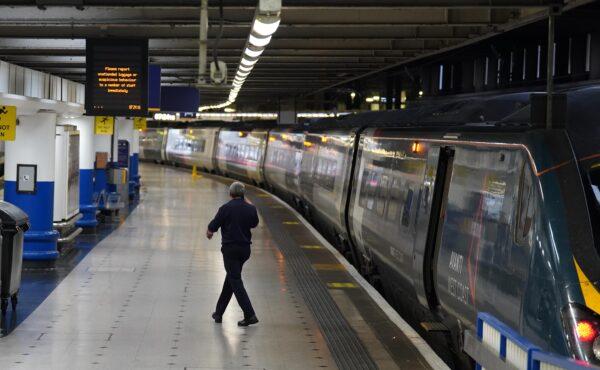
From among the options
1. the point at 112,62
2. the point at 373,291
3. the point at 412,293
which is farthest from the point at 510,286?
the point at 112,62

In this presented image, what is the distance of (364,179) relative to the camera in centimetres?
1567

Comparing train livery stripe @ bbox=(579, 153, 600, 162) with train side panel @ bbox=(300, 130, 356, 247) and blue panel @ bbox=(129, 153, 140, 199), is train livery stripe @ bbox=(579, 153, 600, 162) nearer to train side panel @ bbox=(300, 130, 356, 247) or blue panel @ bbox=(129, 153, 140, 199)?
train side panel @ bbox=(300, 130, 356, 247)

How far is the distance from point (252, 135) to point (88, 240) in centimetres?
2351

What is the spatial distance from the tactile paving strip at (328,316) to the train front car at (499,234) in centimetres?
76

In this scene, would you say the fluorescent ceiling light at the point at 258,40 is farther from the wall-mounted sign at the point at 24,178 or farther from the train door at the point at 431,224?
the wall-mounted sign at the point at 24,178

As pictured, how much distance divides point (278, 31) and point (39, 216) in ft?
14.9

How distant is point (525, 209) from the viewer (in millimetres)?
7281

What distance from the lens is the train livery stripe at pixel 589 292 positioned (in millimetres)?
6461

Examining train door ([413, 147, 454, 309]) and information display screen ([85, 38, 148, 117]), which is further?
information display screen ([85, 38, 148, 117])

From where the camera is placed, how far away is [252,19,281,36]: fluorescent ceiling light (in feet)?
36.6

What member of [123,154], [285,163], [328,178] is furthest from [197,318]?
[285,163]

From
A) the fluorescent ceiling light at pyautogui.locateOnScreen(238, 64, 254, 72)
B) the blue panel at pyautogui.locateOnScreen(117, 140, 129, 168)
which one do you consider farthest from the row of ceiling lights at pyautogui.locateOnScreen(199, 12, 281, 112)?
the blue panel at pyautogui.locateOnScreen(117, 140, 129, 168)

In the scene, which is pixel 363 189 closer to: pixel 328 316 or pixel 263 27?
pixel 328 316

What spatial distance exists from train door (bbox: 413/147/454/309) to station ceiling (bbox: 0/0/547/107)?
264 cm
